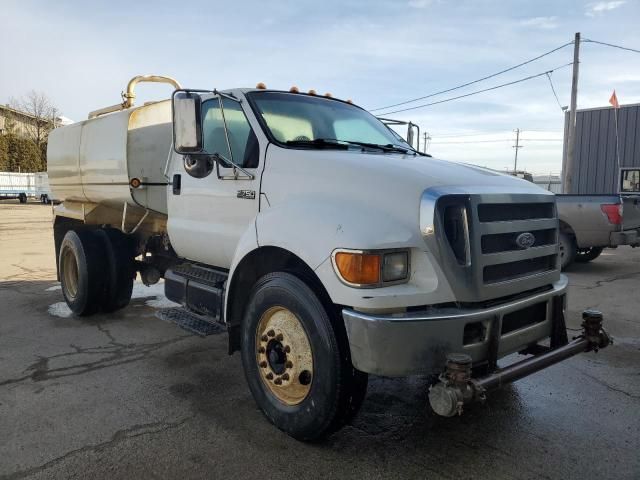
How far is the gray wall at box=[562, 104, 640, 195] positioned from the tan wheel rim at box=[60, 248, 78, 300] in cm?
1981

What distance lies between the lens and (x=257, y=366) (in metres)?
3.54

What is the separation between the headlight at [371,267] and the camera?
109 inches

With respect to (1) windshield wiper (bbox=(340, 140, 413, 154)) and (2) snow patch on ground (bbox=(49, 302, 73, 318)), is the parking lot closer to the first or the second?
(2) snow patch on ground (bbox=(49, 302, 73, 318))

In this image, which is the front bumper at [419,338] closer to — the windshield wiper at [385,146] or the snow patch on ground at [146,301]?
the windshield wiper at [385,146]

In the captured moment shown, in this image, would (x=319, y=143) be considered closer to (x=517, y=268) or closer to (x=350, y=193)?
(x=350, y=193)

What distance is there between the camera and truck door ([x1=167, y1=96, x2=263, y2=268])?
3.92 m

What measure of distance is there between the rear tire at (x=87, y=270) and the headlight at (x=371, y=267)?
4.31 m

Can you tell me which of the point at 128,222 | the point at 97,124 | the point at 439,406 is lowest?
the point at 439,406

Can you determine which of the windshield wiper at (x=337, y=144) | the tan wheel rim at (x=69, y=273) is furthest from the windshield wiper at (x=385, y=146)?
the tan wheel rim at (x=69, y=273)

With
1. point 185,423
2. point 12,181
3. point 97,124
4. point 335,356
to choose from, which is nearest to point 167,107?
point 97,124

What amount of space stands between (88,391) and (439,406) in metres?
2.87

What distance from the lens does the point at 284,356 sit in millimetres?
3346

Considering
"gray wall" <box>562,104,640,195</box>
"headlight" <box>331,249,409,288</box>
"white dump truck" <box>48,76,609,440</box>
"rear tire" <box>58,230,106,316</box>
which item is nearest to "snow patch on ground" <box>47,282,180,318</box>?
"rear tire" <box>58,230,106,316</box>

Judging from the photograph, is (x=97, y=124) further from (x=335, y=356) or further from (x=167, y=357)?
(x=335, y=356)
